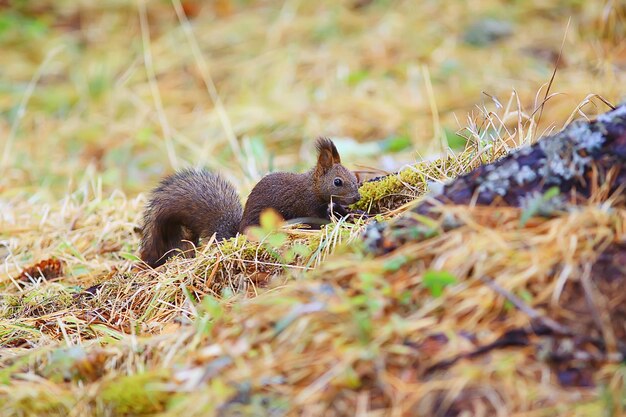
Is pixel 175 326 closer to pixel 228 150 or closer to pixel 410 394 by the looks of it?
pixel 410 394

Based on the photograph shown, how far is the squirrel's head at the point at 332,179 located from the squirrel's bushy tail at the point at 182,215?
406 millimetres

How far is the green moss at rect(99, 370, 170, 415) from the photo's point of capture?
2.01 m

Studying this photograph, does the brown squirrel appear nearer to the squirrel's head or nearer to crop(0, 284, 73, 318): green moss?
the squirrel's head

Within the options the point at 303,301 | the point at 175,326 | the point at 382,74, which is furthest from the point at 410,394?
the point at 382,74

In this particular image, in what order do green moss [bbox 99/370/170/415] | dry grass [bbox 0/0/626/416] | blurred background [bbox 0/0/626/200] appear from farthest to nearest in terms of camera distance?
blurred background [bbox 0/0/626/200], green moss [bbox 99/370/170/415], dry grass [bbox 0/0/626/416]

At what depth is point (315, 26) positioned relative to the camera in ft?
27.6

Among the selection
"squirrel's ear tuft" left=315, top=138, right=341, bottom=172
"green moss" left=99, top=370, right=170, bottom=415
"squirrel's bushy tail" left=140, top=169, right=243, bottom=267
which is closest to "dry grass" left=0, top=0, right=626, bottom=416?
"green moss" left=99, top=370, right=170, bottom=415

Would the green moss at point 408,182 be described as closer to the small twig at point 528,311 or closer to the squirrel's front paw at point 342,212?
the squirrel's front paw at point 342,212

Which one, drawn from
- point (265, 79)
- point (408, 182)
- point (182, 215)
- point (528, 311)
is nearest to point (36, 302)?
point (182, 215)

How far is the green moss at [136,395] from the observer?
6.59 feet

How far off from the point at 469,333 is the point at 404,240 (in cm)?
38

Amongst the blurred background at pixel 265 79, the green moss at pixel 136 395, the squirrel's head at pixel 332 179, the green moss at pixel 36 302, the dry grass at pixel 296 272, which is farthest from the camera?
the blurred background at pixel 265 79

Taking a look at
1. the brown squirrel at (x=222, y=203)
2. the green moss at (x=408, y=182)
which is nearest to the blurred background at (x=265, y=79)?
the brown squirrel at (x=222, y=203)

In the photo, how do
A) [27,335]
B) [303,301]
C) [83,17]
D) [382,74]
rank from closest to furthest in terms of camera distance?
[303,301], [27,335], [382,74], [83,17]
